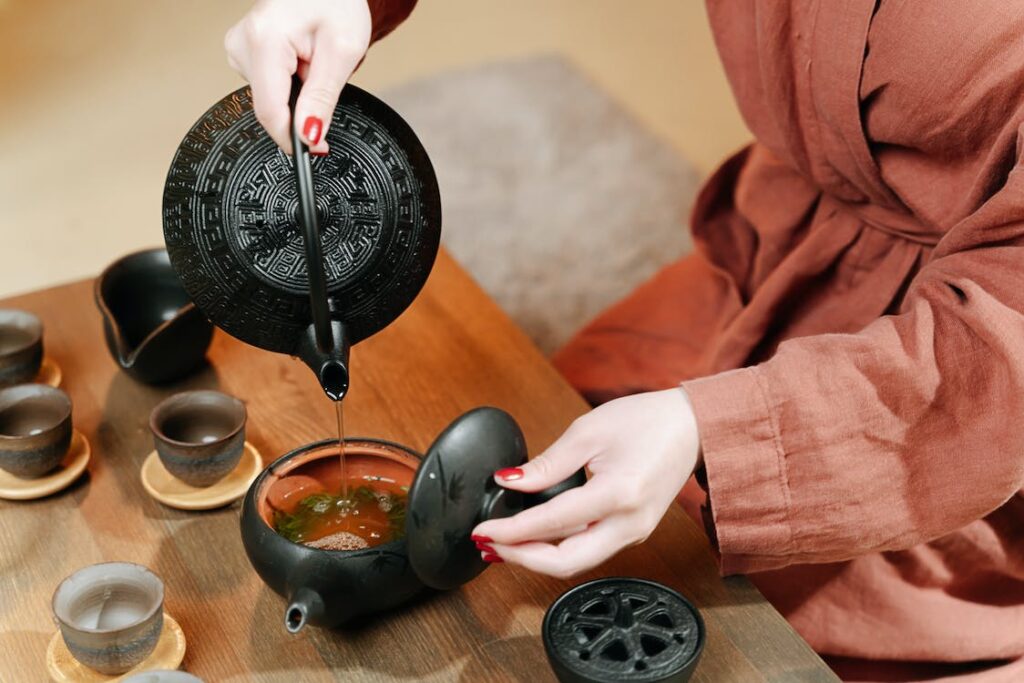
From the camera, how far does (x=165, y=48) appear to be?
3.32 m

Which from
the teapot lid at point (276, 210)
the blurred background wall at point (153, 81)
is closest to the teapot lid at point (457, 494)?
the teapot lid at point (276, 210)

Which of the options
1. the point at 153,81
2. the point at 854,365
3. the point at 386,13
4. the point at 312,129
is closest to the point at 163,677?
the point at 312,129

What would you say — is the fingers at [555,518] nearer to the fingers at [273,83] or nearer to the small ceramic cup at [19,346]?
the fingers at [273,83]

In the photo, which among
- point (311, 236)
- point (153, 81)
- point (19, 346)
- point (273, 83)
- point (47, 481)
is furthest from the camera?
point (153, 81)

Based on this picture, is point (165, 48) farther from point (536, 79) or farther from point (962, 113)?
point (962, 113)

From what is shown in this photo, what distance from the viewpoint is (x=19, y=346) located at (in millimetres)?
1298

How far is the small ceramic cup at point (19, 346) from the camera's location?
1.26m

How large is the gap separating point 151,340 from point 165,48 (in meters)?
2.29

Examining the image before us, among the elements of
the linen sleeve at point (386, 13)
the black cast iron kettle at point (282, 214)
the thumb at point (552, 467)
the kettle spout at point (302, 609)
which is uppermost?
the linen sleeve at point (386, 13)

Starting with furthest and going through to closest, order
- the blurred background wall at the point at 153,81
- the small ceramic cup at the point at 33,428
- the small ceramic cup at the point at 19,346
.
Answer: the blurred background wall at the point at 153,81
the small ceramic cup at the point at 19,346
the small ceramic cup at the point at 33,428

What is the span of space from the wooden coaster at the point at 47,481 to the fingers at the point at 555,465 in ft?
1.58

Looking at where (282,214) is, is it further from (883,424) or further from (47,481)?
(883,424)

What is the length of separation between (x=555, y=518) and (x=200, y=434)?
1.48 feet

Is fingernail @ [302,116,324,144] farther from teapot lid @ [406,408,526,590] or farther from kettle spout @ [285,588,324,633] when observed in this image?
kettle spout @ [285,588,324,633]
